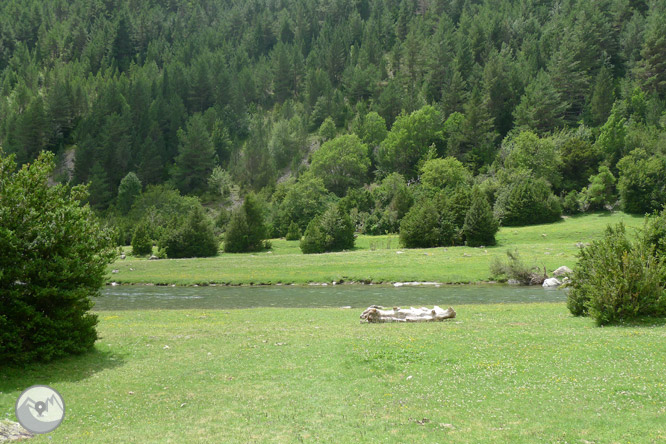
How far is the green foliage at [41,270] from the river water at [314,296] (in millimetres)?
20763

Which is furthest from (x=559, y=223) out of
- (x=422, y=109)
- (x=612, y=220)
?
(x=422, y=109)

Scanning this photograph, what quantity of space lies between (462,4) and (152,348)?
209 m

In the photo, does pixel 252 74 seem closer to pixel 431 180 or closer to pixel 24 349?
pixel 431 180

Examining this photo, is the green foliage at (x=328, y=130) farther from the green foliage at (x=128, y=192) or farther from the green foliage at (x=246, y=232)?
the green foliage at (x=246, y=232)

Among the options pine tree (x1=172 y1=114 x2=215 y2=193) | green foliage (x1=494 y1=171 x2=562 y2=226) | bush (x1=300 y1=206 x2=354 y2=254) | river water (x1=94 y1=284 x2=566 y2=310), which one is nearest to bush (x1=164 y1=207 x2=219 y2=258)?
bush (x1=300 y1=206 x2=354 y2=254)

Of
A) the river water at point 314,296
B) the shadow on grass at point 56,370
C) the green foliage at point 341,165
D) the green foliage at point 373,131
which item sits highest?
the green foliage at point 373,131

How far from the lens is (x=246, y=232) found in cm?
8231

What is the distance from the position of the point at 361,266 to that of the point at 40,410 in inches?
1931

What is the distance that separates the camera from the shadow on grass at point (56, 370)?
15.2 m

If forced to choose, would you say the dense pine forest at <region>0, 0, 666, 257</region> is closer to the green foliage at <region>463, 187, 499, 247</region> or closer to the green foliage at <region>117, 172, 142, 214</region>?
the green foliage at <region>463, 187, 499, 247</region>

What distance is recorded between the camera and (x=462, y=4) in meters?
192

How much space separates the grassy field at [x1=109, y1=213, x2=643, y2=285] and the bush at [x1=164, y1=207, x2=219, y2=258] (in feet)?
34.3

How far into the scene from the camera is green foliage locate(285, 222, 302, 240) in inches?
3622

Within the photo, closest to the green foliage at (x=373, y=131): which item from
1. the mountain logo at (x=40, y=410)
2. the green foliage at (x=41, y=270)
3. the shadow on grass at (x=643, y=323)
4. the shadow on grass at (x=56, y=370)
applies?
the shadow on grass at (x=643, y=323)
